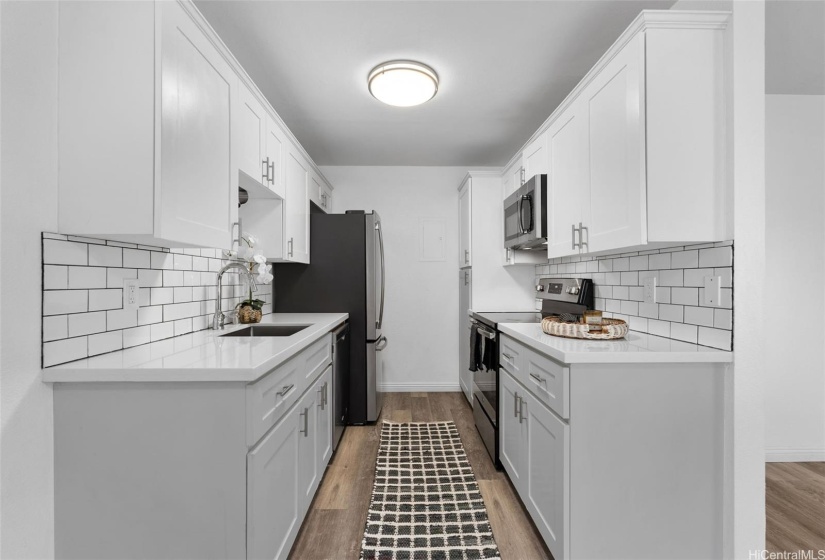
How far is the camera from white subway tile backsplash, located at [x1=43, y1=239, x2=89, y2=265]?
1221 mm

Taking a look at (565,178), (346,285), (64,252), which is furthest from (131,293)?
(565,178)

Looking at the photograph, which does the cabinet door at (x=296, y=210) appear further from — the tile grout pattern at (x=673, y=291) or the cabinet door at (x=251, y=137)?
the tile grout pattern at (x=673, y=291)

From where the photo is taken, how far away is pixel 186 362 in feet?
4.22

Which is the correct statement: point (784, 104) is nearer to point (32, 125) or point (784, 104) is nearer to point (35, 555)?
point (32, 125)

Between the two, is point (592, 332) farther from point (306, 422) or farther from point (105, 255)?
point (105, 255)

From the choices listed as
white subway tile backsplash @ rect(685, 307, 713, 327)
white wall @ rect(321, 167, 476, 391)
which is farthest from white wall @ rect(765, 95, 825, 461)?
white wall @ rect(321, 167, 476, 391)

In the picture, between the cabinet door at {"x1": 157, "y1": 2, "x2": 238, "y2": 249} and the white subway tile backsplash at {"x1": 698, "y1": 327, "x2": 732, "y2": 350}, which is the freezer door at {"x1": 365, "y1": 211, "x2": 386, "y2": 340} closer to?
the cabinet door at {"x1": 157, "y1": 2, "x2": 238, "y2": 249}

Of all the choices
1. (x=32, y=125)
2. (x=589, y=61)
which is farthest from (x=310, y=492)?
(x=589, y=61)

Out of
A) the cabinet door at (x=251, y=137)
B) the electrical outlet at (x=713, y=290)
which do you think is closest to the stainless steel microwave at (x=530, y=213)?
the electrical outlet at (x=713, y=290)

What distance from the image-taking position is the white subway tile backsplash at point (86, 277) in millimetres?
1308

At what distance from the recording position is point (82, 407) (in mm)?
1211

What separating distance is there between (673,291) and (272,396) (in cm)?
178

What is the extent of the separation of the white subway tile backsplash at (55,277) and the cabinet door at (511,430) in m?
1.93

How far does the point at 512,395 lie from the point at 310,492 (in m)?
1.16
